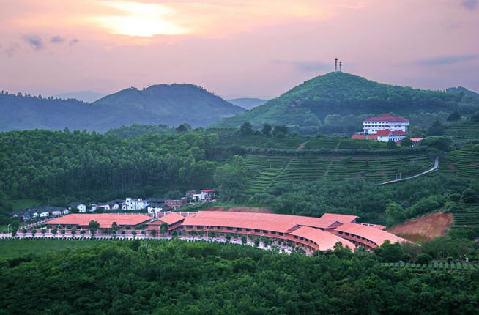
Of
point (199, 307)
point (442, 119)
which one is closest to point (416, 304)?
point (199, 307)

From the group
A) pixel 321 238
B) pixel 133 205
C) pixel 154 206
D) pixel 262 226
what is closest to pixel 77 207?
pixel 133 205

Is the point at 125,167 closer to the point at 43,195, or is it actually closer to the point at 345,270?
the point at 43,195

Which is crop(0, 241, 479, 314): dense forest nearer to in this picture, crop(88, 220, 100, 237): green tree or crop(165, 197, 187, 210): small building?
crop(88, 220, 100, 237): green tree

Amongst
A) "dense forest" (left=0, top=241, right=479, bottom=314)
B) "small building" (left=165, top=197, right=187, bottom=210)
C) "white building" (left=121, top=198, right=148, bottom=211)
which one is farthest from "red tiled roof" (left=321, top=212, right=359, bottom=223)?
"white building" (left=121, top=198, right=148, bottom=211)

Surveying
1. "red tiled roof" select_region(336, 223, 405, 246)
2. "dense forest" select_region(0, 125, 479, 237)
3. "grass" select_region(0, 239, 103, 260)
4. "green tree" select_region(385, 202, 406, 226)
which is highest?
"dense forest" select_region(0, 125, 479, 237)

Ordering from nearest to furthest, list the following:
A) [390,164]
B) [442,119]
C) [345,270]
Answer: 1. [345,270]
2. [390,164]
3. [442,119]

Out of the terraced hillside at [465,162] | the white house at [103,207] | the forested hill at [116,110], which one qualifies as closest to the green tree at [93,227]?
the white house at [103,207]

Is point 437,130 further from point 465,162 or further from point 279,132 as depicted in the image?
point 465,162
